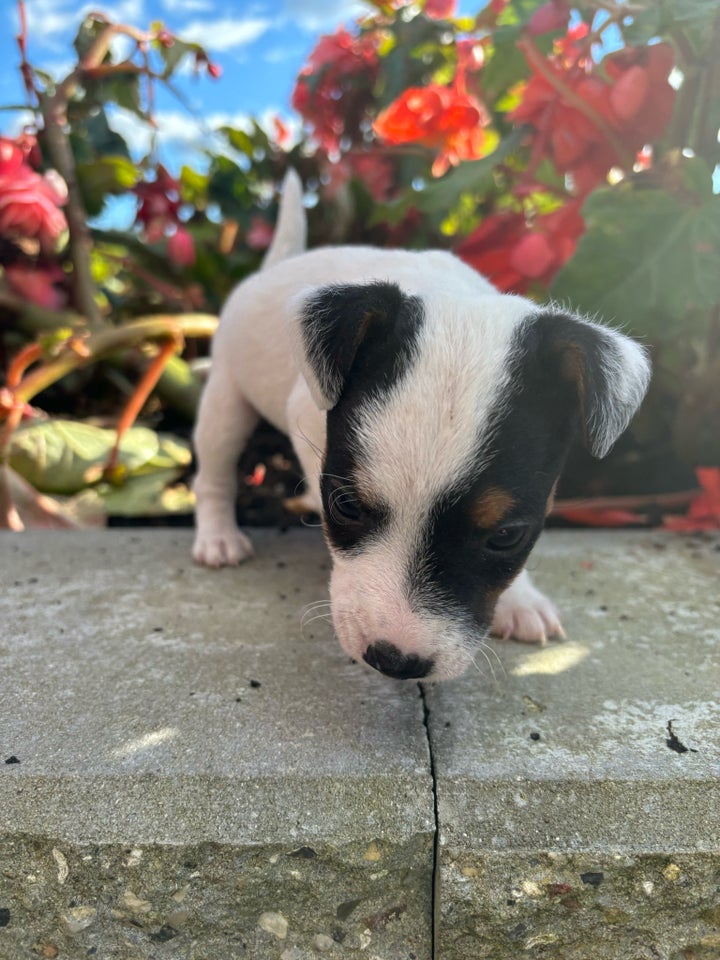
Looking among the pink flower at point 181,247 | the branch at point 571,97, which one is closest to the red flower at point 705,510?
the branch at point 571,97

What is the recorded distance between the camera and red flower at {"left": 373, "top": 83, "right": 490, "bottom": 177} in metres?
3.49

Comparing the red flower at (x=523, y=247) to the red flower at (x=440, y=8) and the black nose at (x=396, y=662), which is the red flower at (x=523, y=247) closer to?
the red flower at (x=440, y=8)

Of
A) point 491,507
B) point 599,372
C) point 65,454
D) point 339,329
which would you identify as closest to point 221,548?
point 65,454

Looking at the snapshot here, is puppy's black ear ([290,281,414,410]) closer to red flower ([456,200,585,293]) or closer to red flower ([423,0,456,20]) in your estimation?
red flower ([456,200,585,293])

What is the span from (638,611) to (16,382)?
2.56 meters

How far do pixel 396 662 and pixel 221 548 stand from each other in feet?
4.03

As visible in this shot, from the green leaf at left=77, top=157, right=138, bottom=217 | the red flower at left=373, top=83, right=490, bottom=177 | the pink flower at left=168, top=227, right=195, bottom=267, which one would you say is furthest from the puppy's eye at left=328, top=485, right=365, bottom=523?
the green leaf at left=77, top=157, right=138, bottom=217

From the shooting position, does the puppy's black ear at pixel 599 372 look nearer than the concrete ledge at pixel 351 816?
No

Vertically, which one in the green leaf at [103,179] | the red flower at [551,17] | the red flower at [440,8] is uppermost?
the red flower at [440,8]

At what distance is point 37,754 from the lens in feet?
5.08

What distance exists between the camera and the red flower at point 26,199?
351 cm

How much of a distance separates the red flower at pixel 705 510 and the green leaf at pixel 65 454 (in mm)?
2185

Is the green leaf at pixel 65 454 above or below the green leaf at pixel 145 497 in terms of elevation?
above

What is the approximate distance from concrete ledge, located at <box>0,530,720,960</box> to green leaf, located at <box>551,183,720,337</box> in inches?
50.4
